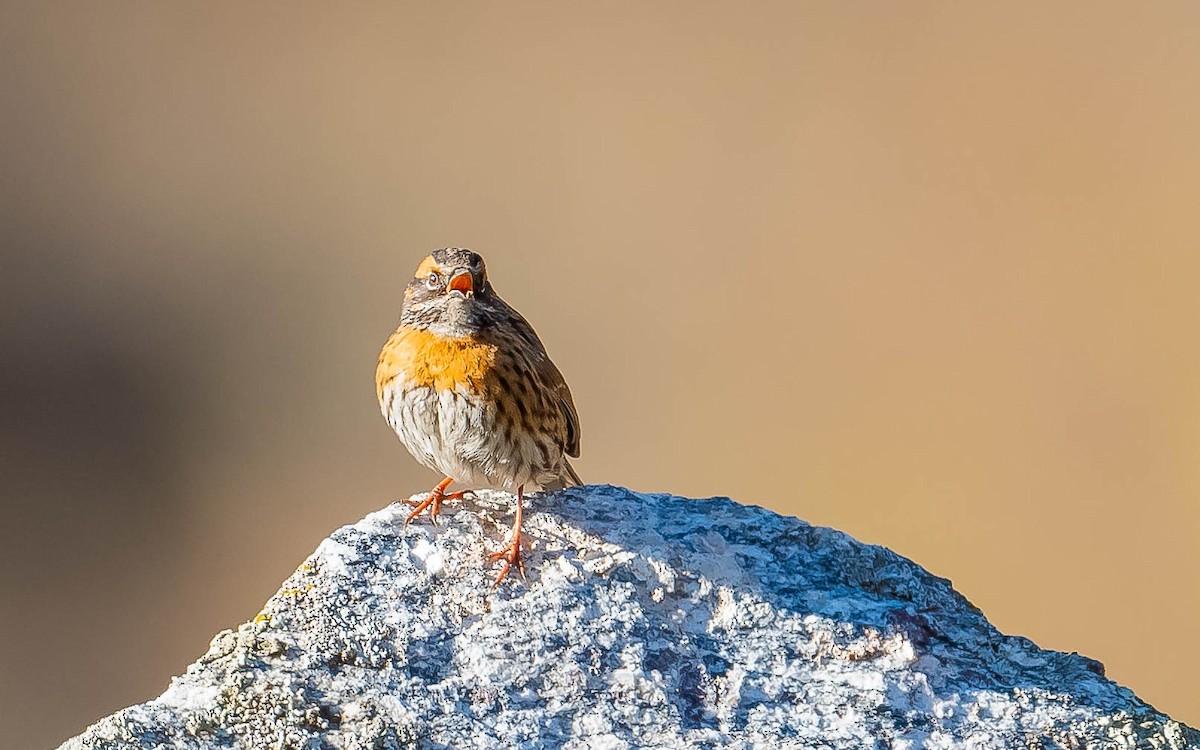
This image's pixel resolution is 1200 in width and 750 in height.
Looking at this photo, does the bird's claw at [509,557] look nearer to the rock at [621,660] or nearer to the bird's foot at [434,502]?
the rock at [621,660]

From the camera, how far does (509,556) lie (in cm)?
415

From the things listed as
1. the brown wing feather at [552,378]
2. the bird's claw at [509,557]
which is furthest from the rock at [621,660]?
the brown wing feather at [552,378]

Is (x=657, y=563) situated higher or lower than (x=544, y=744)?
higher

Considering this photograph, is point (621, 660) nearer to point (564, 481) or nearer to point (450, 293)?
point (564, 481)

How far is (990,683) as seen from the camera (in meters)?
3.85

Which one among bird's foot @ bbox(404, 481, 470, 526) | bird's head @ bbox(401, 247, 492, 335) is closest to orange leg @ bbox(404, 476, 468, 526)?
bird's foot @ bbox(404, 481, 470, 526)

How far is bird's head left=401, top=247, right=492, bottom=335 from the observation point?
5129 mm

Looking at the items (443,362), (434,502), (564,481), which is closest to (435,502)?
(434,502)

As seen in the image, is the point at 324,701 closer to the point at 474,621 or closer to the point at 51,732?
the point at 474,621

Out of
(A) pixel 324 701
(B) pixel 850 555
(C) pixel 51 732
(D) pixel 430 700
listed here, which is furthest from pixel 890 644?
(C) pixel 51 732

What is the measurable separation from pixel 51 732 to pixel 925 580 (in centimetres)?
872

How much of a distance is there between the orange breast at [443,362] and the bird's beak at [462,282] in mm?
188

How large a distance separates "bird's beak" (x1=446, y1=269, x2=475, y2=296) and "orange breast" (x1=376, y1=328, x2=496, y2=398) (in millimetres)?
188

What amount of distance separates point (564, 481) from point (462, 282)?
0.83 metres
